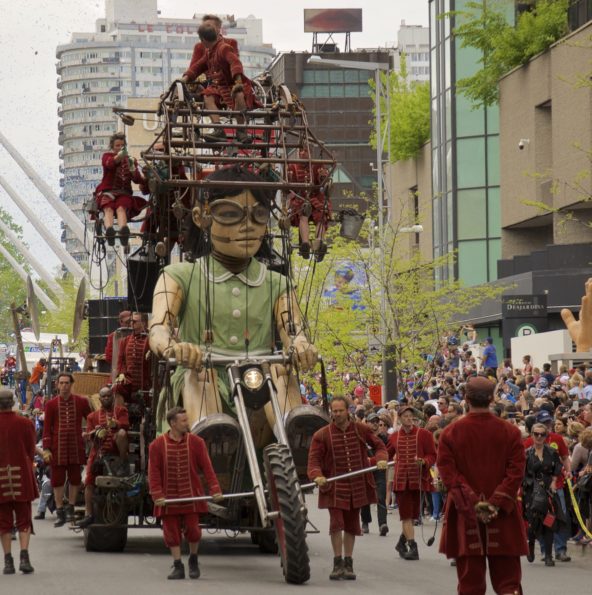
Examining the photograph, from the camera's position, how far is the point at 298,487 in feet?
50.8

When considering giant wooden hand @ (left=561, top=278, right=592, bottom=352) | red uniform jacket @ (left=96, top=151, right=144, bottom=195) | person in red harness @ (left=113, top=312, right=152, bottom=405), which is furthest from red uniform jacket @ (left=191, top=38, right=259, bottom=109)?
giant wooden hand @ (left=561, top=278, right=592, bottom=352)

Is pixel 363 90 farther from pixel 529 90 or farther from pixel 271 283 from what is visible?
pixel 271 283

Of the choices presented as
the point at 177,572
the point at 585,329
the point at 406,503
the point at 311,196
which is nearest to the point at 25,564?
the point at 177,572

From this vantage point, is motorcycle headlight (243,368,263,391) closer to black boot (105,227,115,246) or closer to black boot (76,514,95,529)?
black boot (76,514,95,529)

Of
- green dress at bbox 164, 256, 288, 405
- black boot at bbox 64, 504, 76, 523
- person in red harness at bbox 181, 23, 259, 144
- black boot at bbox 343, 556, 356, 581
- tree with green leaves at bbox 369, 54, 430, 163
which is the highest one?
tree with green leaves at bbox 369, 54, 430, 163

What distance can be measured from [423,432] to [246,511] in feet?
7.75

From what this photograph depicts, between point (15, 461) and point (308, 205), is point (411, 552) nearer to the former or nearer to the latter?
point (308, 205)

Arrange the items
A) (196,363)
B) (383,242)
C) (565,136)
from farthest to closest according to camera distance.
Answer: (565,136) < (383,242) < (196,363)

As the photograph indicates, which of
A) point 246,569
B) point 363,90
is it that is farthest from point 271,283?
point 363,90

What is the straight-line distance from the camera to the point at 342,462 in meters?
16.6

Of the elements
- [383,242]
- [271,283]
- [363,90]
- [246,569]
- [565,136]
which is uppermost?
[363,90]

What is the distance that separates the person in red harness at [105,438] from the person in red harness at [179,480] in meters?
2.66

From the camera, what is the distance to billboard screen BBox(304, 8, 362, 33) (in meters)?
131

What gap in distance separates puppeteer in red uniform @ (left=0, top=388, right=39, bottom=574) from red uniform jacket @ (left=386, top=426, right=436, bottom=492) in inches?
159
